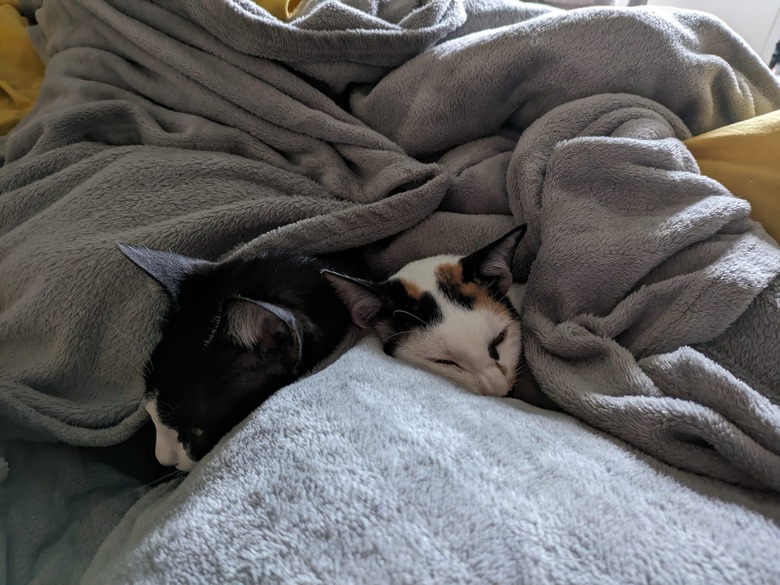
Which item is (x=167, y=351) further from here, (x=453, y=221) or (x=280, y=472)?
(x=453, y=221)

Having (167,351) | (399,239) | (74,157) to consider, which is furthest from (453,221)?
(74,157)

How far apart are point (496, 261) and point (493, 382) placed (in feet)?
0.64

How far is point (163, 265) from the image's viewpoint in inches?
31.7

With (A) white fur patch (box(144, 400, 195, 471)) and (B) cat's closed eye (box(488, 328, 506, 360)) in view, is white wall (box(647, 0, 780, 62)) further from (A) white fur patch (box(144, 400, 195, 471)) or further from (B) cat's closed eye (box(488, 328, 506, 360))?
(A) white fur patch (box(144, 400, 195, 471))

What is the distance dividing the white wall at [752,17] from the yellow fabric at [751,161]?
896 mm

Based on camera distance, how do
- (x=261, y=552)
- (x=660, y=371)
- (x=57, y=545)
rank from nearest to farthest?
(x=261, y=552) → (x=660, y=371) → (x=57, y=545)

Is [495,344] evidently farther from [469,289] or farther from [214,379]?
[214,379]

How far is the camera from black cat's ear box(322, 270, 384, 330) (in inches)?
31.7

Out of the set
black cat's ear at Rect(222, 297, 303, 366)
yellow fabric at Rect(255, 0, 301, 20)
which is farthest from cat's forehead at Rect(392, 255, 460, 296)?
yellow fabric at Rect(255, 0, 301, 20)

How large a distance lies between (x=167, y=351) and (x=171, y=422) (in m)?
0.10

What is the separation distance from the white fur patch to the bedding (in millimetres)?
41

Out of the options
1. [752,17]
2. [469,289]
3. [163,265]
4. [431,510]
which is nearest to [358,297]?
[469,289]

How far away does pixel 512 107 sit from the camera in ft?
3.34

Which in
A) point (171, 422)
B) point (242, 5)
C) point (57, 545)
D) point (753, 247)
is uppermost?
point (242, 5)
